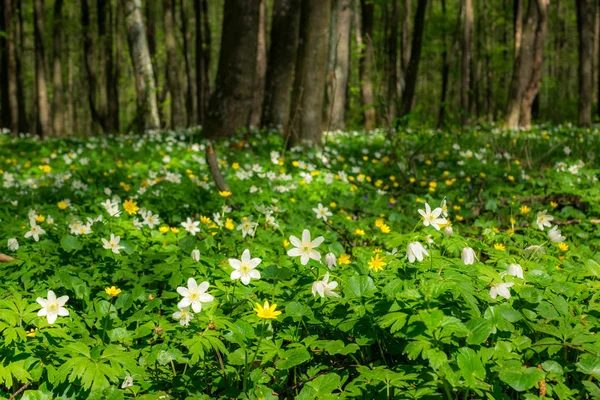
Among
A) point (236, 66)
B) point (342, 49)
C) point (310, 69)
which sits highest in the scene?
point (342, 49)

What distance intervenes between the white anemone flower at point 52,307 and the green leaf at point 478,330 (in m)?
1.66

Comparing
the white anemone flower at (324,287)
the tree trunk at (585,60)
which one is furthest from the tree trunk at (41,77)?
the tree trunk at (585,60)

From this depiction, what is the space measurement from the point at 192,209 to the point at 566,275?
319 cm

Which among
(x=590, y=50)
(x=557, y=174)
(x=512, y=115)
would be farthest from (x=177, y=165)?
(x=590, y=50)

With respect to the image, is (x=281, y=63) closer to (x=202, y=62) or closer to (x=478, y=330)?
(x=478, y=330)

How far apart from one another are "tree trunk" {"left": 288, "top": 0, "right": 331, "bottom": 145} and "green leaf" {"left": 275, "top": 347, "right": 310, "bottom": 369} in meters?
5.13

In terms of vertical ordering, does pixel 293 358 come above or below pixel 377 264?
below

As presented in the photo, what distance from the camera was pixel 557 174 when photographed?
18.7ft

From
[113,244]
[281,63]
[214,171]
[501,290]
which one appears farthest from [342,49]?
[501,290]

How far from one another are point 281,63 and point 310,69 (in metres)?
2.85

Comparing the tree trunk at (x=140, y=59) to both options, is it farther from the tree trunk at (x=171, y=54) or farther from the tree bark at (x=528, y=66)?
the tree bark at (x=528, y=66)

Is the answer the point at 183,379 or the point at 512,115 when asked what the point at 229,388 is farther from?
the point at 512,115

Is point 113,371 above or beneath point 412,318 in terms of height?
beneath

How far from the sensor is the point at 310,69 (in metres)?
7.32
